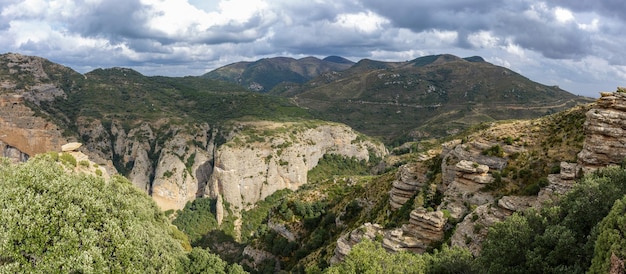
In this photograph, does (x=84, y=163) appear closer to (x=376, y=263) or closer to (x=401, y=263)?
(x=376, y=263)

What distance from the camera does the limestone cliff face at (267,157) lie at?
421ft

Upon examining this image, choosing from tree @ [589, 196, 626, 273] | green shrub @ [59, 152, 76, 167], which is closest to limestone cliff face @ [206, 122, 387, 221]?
green shrub @ [59, 152, 76, 167]

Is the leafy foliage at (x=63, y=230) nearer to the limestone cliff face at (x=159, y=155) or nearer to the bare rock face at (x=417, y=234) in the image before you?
the bare rock face at (x=417, y=234)

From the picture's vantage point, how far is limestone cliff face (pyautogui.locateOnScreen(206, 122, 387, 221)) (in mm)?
128250

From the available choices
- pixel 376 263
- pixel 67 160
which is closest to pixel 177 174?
pixel 67 160

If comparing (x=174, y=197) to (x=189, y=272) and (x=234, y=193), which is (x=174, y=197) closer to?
(x=234, y=193)

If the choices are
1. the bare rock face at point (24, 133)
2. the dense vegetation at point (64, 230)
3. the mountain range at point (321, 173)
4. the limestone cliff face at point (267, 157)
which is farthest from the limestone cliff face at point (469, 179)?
the bare rock face at point (24, 133)

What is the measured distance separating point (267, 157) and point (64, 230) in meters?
119

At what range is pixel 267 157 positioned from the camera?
137625mm

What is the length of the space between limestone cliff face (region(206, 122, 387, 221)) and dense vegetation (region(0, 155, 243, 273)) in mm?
104389

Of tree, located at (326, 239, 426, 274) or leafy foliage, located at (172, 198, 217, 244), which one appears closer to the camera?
tree, located at (326, 239, 426, 274)

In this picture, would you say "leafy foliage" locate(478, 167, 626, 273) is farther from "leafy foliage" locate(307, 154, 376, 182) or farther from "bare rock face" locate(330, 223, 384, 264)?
"leafy foliage" locate(307, 154, 376, 182)

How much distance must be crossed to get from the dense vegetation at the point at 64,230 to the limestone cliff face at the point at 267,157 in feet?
342

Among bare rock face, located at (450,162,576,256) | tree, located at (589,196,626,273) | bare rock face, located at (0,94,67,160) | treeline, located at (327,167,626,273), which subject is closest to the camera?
tree, located at (589,196,626,273)
